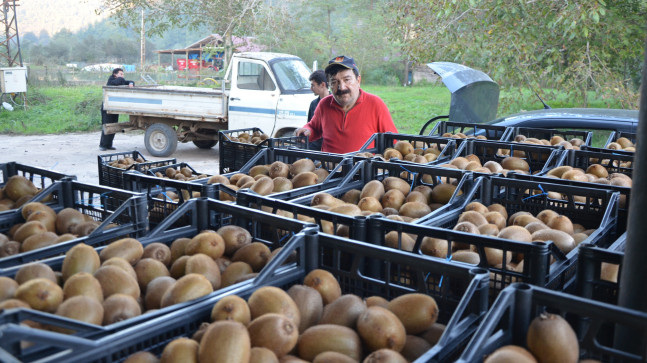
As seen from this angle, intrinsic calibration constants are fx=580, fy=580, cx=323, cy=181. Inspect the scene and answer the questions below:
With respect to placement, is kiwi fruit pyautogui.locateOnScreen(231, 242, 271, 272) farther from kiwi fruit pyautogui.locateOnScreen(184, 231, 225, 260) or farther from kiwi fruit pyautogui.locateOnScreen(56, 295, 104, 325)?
kiwi fruit pyautogui.locateOnScreen(56, 295, 104, 325)

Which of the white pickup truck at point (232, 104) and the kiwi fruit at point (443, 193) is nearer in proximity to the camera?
the kiwi fruit at point (443, 193)

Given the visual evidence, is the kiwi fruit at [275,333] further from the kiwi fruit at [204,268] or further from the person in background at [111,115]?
the person in background at [111,115]

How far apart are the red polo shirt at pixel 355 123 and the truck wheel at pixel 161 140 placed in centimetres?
733

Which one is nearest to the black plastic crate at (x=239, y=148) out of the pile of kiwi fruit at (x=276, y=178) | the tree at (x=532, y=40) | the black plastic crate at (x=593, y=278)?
the pile of kiwi fruit at (x=276, y=178)

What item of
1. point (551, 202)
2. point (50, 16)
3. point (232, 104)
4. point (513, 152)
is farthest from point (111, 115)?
point (50, 16)

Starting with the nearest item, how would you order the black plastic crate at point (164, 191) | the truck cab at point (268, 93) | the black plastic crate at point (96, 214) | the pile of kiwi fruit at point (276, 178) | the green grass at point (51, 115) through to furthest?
the black plastic crate at point (96, 214)
the black plastic crate at point (164, 191)
the pile of kiwi fruit at point (276, 178)
the truck cab at point (268, 93)
the green grass at point (51, 115)

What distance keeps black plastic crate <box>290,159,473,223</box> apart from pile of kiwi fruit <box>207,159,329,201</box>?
0.21m

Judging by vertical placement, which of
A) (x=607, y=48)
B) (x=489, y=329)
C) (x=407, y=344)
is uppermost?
(x=607, y=48)

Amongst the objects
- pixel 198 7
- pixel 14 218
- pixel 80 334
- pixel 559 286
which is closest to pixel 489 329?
pixel 559 286

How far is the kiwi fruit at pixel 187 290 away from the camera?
5.70 feet

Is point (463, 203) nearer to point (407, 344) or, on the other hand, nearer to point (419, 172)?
point (419, 172)

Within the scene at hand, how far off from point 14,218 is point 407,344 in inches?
82.3

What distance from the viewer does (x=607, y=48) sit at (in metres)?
10.3

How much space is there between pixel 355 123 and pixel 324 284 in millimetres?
3330
